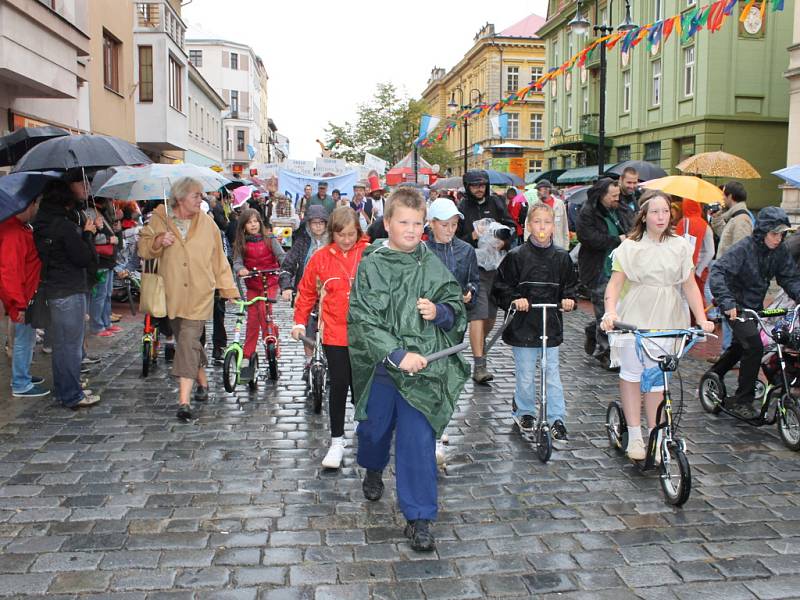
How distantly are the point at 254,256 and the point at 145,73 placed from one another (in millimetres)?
21747

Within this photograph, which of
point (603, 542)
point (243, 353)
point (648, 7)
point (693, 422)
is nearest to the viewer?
point (603, 542)

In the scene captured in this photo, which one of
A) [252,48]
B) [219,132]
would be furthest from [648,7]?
[252,48]

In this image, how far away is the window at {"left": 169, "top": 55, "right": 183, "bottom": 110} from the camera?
2962 centimetres

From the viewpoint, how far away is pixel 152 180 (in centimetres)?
943

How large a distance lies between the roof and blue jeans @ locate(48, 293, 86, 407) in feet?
231

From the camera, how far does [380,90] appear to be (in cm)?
5772

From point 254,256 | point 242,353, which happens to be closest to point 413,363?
point 242,353

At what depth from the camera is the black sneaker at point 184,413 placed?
6820 millimetres

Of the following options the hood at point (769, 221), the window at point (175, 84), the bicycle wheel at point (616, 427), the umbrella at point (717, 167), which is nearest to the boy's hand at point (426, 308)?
the bicycle wheel at point (616, 427)

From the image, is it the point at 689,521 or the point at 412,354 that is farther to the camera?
the point at 689,521

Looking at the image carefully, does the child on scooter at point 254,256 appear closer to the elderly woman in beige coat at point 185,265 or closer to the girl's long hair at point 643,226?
the elderly woman in beige coat at point 185,265

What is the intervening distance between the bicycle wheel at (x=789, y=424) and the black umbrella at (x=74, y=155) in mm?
5990

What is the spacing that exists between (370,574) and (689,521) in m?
1.93

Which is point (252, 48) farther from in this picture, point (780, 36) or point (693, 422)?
point (693, 422)
